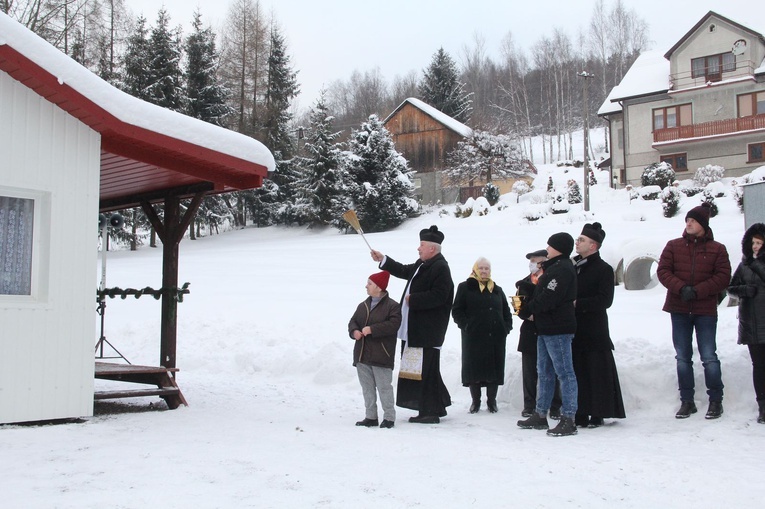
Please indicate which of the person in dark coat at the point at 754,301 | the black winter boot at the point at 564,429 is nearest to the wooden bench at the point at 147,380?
the black winter boot at the point at 564,429

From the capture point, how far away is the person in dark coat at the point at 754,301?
6.41m

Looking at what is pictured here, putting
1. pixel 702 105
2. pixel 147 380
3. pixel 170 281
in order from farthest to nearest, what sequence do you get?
pixel 702 105
pixel 170 281
pixel 147 380

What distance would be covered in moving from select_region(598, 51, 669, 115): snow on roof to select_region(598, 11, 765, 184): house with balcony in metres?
0.05

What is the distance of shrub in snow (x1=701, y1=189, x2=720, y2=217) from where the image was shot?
74.3ft

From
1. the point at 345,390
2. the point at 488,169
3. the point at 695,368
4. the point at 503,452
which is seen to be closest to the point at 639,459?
the point at 503,452

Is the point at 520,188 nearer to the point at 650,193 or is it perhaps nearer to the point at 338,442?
the point at 650,193

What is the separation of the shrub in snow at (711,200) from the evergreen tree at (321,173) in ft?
50.5

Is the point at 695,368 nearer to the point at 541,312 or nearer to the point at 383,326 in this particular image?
the point at 541,312

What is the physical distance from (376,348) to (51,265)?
3156mm

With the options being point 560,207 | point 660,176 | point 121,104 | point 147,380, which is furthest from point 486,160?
point 121,104

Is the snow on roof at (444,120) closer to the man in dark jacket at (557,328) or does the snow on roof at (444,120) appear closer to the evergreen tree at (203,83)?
the evergreen tree at (203,83)

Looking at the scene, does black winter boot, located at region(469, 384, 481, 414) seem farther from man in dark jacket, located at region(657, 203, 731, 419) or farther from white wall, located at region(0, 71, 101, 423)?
white wall, located at region(0, 71, 101, 423)

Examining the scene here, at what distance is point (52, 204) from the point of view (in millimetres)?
6852

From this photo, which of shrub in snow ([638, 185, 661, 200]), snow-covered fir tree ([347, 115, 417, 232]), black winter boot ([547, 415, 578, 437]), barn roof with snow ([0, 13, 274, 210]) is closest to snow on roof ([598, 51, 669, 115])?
shrub in snow ([638, 185, 661, 200])
